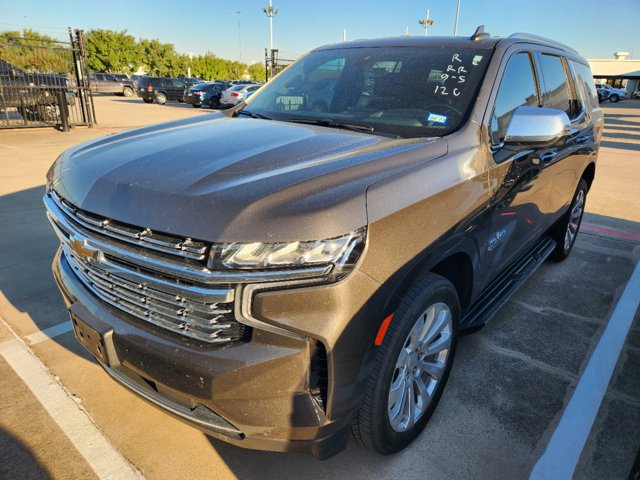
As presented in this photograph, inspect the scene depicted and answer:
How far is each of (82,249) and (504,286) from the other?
267 cm

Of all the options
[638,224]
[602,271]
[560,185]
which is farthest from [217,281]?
[638,224]

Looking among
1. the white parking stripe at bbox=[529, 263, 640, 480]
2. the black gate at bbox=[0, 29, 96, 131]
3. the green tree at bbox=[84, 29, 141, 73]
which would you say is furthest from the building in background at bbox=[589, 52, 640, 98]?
the white parking stripe at bbox=[529, 263, 640, 480]

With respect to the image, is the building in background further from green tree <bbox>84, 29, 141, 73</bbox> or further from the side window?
the side window

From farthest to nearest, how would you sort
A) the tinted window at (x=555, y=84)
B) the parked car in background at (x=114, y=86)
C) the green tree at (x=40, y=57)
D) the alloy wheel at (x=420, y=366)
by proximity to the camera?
the parked car in background at (x=114, y=86), the green tree at (x=40, y=57), the tinted window at (x=555, y=84), the alloy wheel at (x=420, y=366)

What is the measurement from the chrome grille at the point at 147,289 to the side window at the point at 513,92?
1.79 meters

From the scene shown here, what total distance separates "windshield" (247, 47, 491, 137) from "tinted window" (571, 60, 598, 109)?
2018mm

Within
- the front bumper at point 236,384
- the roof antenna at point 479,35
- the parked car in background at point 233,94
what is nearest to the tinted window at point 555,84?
the roof antenna at point 479,35

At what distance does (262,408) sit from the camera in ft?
5.39

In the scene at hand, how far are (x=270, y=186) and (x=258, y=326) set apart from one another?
0.51m

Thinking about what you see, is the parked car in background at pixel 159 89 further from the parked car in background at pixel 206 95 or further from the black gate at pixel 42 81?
the black gate at pixel 42 81

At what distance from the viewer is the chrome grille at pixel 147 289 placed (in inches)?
63.4

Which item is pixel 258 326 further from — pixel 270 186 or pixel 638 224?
pixel 638 224

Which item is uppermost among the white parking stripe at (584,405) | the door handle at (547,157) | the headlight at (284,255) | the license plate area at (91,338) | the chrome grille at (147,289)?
the door handle at (547,157)

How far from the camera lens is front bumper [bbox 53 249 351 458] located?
62.7 inches
